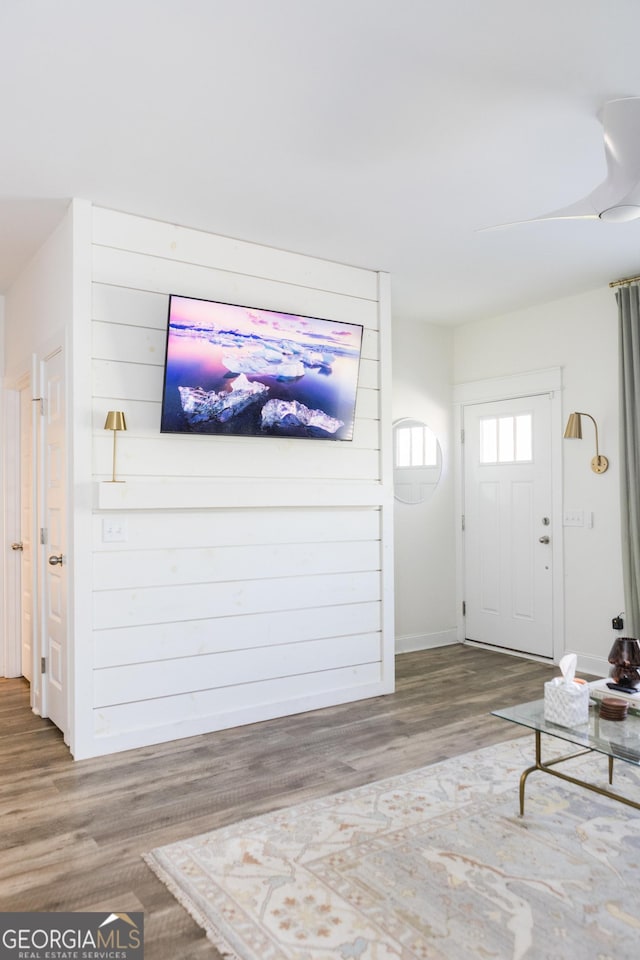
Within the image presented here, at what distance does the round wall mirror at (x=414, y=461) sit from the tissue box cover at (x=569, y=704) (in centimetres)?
297

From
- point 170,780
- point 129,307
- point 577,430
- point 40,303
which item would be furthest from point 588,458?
point 40,303

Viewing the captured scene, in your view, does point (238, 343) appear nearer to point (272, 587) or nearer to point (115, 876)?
point (272, 587)

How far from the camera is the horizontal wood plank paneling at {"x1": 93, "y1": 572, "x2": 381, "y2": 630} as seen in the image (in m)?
3.41

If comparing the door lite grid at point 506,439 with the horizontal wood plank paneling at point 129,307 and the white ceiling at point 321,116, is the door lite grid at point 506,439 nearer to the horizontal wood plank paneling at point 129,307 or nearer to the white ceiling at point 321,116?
the white ceiling at point 321,116

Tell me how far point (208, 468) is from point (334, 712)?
62.2 inches

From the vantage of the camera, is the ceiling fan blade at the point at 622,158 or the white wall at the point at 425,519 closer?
the ceiling fan blade at the point at 622,158

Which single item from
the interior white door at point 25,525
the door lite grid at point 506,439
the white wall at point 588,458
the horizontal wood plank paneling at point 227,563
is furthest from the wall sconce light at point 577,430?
the interior white door at point 25,525

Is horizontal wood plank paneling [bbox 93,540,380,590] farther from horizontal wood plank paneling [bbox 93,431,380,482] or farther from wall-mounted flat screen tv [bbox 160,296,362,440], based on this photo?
wall-mounted flat screen tv [bbox 160,296,362,440]

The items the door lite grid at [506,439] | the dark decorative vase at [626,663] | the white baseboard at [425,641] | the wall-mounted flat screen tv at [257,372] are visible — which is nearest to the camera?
the dark decorative vase at [626,663]

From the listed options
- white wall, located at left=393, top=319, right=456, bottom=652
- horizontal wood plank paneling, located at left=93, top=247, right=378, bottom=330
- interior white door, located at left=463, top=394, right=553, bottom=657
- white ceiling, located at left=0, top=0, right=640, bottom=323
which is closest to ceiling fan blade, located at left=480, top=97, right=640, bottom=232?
white ceiling, located at left=0, top=0, right=640, bottom=323

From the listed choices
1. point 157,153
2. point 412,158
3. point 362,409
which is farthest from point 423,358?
point 157,153

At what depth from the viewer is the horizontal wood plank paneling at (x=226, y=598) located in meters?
3.41

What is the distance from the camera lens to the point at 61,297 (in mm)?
3529

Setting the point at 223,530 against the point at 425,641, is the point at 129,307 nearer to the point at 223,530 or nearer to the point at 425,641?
the point at 223,530
